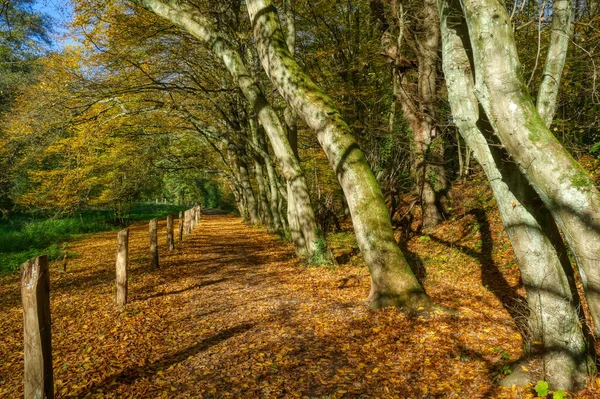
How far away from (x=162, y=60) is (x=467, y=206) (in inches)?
452

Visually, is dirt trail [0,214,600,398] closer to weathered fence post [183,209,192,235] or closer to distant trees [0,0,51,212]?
distant trees [0,0,51,212]

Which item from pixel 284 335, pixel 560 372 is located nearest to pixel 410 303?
pixel 284 335

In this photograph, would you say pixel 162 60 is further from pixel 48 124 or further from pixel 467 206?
pixel 467 206

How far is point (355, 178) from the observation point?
589 cm

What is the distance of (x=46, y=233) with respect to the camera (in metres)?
17.4

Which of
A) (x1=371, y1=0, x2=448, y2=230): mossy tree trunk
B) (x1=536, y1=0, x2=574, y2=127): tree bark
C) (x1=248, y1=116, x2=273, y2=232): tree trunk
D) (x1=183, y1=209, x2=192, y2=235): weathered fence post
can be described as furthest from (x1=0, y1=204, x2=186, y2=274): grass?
(x1=536, y1=0, x2=574, y2=127): tree bark

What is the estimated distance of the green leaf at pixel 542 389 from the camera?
297 cm

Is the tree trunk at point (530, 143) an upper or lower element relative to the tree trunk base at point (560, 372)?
upper

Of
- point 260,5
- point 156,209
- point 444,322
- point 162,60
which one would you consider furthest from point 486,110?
point 156,209

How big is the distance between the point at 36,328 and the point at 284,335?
2763mm

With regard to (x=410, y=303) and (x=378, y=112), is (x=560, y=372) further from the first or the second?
(x=378, y=112)

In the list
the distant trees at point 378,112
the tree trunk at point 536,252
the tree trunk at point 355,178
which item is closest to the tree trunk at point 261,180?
the distant trees at point 378,112

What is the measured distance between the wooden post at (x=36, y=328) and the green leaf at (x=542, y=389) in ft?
13.3

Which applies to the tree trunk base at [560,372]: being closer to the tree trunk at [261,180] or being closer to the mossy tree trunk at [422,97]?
the mossy tree trunk at [422,97]
